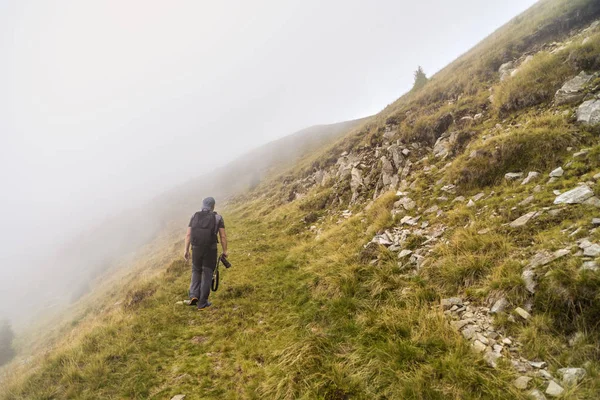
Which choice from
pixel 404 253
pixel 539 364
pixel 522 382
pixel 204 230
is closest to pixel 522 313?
pixel 539 364

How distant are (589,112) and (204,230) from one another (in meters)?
11.5

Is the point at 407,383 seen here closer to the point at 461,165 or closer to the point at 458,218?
the point at 458,218

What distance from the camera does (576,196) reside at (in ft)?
17.3

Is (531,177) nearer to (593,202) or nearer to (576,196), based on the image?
(576,196)

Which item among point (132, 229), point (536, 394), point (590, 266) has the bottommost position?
point (536, 394)

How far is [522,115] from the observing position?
9492mm

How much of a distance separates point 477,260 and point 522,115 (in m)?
7.51

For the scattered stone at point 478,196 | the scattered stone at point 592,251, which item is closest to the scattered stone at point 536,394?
the scattered stone at point 592,251

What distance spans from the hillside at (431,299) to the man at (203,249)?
67cm

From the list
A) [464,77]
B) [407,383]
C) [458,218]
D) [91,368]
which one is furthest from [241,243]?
[464,77]

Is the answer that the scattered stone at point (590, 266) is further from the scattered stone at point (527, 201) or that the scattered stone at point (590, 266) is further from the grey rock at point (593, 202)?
the scattered stone at point (527, 201)

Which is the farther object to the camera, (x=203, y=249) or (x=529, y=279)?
(x=203, y=249)

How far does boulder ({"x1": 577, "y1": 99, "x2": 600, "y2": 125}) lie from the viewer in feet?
23.0

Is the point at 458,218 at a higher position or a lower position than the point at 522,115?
lower
